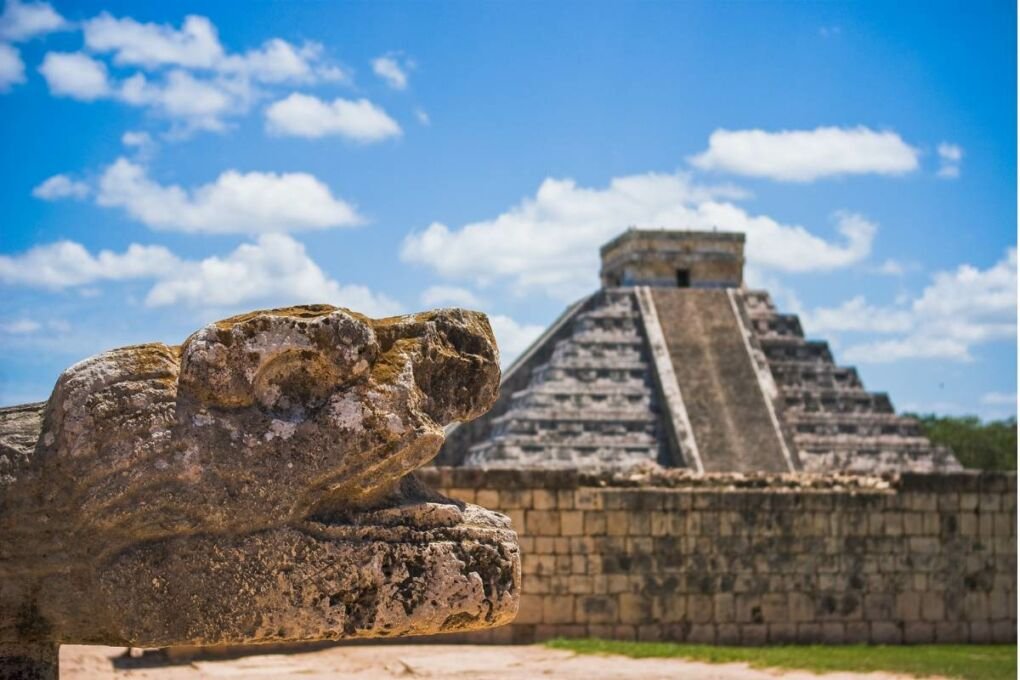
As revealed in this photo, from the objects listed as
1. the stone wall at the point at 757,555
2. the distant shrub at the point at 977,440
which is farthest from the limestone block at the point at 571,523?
the distant shrub at the point at 977,440

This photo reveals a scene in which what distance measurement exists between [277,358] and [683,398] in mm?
26019

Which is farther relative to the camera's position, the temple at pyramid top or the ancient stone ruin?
the temple at pyramid top

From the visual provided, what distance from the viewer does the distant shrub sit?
173 feet

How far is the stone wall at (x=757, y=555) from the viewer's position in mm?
16562

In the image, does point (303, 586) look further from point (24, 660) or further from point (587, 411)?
point (587, 411)

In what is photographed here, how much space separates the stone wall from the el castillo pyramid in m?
9.35

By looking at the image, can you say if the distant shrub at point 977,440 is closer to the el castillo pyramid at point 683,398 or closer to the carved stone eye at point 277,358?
the el castillo pyramid at point 683,398

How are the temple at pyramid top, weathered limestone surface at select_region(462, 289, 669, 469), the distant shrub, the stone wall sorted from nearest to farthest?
1. the stone wall
2. weathered limestone surface at select_region(462, 289, 669, 469)
3. the temple at pyramid top
4. the distant shrub

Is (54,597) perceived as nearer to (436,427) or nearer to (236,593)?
(236,593)

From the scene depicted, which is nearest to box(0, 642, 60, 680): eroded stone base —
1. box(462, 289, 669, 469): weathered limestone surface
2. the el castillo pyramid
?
box(462, 289, 669, 469): weathered limestone surface

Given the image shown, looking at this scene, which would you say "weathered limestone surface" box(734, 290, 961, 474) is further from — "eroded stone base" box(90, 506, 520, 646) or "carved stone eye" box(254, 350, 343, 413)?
"carved stone eye" box(254, 350, 343, 413)

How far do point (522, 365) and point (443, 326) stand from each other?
30454mm

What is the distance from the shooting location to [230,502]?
436 cm

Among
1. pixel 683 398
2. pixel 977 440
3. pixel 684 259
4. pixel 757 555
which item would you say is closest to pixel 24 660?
pixel 757 555
